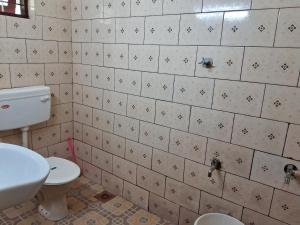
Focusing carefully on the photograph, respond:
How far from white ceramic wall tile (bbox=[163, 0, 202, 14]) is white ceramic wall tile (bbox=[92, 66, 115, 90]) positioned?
25.9 inches

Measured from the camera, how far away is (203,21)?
147 centimetres

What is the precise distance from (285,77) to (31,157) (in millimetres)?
1275

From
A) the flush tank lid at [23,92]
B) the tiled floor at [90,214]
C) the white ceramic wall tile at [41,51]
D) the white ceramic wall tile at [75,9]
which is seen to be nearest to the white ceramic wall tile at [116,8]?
the white ceramic wall tile at [75,9]

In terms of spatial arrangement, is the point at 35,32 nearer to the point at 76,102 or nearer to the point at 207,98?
the point at 76,102

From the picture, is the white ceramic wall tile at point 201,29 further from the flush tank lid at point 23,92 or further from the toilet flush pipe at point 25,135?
the toilet flush pipe at point 25,135

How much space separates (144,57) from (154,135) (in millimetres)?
566

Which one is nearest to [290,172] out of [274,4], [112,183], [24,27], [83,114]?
[274,4]

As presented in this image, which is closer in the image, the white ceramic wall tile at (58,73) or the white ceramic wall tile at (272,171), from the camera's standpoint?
the white ceramic wall tile at (272,171)

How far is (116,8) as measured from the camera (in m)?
1.86

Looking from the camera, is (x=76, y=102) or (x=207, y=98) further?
(x=76, y=102)

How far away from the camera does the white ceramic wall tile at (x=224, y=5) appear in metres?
1.32

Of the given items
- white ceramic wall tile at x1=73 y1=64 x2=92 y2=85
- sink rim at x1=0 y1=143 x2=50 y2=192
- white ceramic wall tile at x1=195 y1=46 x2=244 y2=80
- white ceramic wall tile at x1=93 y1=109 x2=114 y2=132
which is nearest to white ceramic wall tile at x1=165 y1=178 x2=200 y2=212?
white ceramic wall tile at x1=93 y1=109 x2=114 y2=132

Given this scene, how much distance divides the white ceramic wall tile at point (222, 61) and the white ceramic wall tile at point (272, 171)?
0.47 m

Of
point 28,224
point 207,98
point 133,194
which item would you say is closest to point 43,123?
point 28,224
